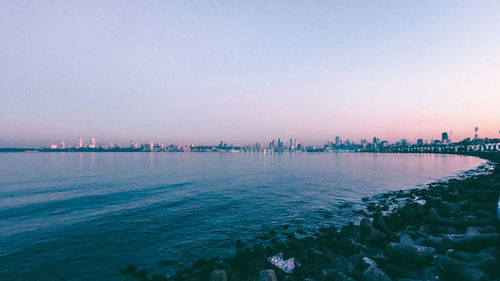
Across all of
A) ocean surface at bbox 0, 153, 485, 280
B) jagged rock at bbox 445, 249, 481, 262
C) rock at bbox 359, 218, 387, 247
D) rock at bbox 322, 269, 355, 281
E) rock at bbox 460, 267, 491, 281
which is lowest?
ocean surface at bbox 0, 153, 485, 280

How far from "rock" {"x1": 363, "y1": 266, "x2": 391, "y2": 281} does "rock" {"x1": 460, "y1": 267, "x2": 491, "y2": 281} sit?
2462 millimetres

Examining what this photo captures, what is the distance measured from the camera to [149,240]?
15656mm

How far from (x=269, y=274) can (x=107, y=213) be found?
20232 millimetres

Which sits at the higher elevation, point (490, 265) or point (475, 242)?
point (490, 265)

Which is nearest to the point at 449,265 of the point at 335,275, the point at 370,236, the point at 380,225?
the point at 335,275

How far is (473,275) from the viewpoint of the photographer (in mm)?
7559

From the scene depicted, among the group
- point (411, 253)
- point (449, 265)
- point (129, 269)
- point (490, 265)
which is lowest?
point (129, 269)

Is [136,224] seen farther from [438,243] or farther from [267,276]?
[438,243]

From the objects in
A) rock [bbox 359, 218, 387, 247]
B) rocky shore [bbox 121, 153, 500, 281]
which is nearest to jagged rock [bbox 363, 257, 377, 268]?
rocky shore [bbox 121, 153, 500, 281]

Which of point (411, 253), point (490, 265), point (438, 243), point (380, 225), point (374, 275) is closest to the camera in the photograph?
point (490, 265)

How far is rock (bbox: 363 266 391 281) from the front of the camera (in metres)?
8.31

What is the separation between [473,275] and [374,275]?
3.12 meters

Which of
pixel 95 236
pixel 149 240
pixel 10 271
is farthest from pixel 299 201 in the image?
pixel 10 271

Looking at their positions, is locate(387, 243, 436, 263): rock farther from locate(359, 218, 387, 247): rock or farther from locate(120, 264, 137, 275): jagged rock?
locate(120, 264, 137, 275): jagged rock
